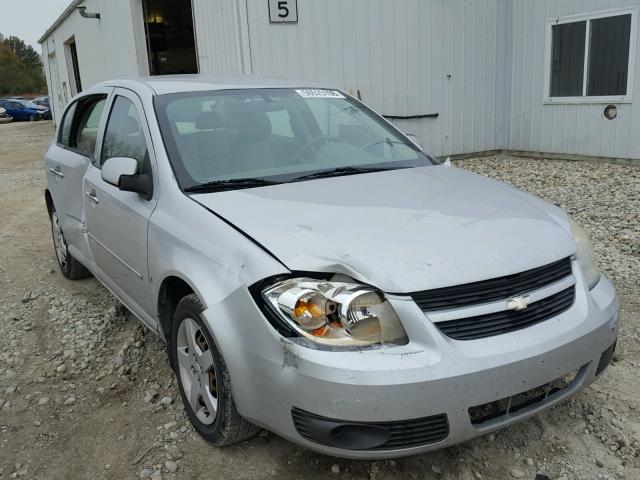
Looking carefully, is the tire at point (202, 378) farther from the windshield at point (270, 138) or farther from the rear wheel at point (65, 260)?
the rear wheel at point (65, 260)

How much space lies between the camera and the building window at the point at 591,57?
8992mm

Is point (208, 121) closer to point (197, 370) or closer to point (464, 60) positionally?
point (197, 370)

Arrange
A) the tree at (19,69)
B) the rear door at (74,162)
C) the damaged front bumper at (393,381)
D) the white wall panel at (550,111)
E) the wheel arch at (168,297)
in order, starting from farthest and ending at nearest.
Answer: the tree at (19,69)
the white wall panel at (550,111)
the rear door at (74,162)
the wheel arch at (168,297)
the damaged front bumper at (393,381)

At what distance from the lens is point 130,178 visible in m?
3.09

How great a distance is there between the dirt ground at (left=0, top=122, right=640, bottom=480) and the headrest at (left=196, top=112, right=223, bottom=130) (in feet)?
4.66

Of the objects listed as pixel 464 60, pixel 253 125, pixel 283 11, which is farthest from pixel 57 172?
pixel 464 60

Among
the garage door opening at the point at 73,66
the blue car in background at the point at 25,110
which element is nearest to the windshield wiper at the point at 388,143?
the garage door opening at the point at 73,66

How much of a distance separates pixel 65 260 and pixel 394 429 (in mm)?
3904

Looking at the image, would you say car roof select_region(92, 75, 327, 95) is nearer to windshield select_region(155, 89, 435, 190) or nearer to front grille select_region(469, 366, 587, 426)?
windshield select_region(155, 89, 435, 190)

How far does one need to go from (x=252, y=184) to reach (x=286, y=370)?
1.15m

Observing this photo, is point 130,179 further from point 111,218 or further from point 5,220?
point 5,220

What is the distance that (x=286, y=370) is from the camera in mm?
2156

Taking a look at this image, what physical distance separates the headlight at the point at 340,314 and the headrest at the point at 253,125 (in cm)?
140

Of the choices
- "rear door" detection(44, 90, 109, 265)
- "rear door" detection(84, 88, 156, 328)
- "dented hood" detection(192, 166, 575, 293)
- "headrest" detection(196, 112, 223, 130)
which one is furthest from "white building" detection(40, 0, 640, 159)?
"dented hood" detection(192, 166, 575, 293)
